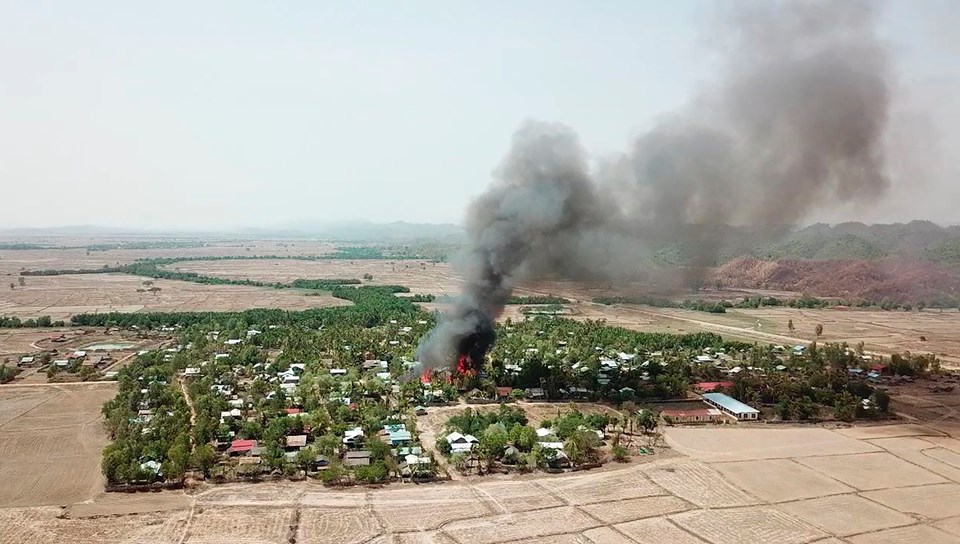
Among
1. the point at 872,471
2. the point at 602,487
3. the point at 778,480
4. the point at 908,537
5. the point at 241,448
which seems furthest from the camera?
the point at 241,448

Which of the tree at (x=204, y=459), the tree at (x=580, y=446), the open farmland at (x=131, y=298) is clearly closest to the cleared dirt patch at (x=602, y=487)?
the tree at (x=580, y=446)

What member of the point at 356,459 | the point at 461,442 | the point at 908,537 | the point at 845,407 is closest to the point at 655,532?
the point at 908,537

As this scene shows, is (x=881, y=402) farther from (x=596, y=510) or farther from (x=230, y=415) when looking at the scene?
(x=230, y=415)

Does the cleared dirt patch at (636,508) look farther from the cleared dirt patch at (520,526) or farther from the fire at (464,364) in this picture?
the fire at (464,364)

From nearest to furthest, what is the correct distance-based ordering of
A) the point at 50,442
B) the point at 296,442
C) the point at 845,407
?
1. the point at 296,442
2. the point at 50,442
3. the point at 845,407

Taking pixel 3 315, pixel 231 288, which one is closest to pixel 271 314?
pixel 3 315

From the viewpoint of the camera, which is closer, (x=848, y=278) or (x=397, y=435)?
(x=397, y=435)
